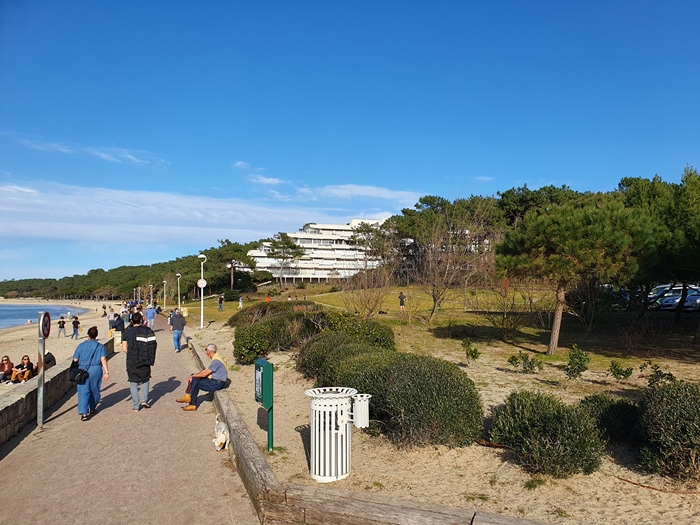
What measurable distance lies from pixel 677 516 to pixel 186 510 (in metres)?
4.20

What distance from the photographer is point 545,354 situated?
14320 millimetres

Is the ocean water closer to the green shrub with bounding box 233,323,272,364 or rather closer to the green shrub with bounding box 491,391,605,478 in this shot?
the green shrub with bounding box 233,323,272,364

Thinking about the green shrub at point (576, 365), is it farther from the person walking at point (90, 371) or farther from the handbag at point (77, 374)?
the handbag at point (77, 374)

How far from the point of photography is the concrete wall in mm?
7016

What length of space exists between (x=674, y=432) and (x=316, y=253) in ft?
305

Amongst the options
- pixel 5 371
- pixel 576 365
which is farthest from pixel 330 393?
pixel 5 371

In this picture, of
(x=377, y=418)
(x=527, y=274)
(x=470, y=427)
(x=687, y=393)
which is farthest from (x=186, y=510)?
(x=527, y=274)

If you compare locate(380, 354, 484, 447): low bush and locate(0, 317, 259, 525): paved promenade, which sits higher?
locate(380, 354, 484, 447): low bush

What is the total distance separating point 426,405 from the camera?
6.06 metres

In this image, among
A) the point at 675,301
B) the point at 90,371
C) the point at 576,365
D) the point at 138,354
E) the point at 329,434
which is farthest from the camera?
the point at 675,301

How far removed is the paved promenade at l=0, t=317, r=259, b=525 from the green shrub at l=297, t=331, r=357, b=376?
2.51 m

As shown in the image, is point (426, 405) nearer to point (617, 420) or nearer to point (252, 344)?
point (617, 420)

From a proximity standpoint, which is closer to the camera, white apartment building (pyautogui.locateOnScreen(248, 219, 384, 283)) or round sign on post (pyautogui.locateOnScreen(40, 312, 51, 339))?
round sign on post (pyautogui.locateOnScreen(40, 312, 51, 339))

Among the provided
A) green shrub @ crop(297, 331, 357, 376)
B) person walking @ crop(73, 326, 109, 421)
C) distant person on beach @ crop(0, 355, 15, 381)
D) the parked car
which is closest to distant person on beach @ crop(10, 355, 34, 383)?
distant person on beach @ crop(0, 355, 15, 381)
